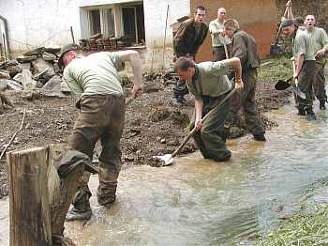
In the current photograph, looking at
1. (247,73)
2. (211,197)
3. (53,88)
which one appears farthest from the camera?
(53,88)

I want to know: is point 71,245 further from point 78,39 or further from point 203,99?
point 78,39

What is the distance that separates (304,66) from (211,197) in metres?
4.63

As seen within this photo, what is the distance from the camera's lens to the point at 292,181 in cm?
657

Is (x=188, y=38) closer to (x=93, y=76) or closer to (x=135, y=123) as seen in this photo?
(x=135, y=123)

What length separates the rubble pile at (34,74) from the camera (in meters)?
13.1

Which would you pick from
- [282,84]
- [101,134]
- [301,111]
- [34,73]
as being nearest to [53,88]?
[34,73]

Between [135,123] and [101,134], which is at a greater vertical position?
[101,134]

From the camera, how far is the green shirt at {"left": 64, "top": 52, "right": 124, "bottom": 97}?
565cm

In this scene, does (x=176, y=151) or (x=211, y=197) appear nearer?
(x=211, y=197)

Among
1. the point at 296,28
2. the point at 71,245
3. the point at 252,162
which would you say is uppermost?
the point at 296,28

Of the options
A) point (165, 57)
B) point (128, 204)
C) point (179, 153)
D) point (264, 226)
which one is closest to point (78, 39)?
point (165, 57)

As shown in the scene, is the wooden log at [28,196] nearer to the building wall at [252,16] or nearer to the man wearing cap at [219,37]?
the man wearing cap at [219,37]

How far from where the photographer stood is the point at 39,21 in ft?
55.7

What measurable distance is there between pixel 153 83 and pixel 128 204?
7710mm
